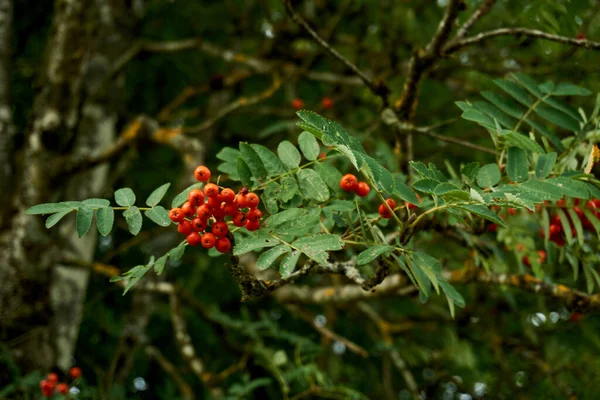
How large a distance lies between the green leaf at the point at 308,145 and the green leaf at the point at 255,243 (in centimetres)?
30

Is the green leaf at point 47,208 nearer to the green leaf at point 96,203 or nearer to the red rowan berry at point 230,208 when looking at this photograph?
the green leaf at point 96,203

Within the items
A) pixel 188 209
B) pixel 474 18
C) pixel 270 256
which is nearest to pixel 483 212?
pixel 270 256

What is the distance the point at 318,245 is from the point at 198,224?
A: 12.1 inches

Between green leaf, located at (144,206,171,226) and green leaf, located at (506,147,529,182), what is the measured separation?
92cm

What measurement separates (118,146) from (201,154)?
1.95 feet

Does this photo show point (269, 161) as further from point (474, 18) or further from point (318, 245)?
point (474, 18)

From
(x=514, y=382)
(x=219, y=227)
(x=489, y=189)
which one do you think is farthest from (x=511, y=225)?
(x=514, y=382)

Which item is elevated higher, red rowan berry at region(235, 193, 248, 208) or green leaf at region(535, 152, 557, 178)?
green leaf at region(535, 152, 557, 178)

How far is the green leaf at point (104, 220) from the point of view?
1315 millimetres

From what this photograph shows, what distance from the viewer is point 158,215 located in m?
1.34

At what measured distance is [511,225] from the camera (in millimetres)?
1905

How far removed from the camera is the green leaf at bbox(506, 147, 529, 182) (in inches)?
56.9

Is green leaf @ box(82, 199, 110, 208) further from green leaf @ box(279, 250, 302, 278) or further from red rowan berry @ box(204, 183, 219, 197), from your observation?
green leaf @ box(279, 250, 302, 278)

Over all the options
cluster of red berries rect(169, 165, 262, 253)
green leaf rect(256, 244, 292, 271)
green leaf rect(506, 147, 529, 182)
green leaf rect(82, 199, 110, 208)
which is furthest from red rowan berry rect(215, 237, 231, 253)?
green leaf rect(506, 147, 529, 182)
